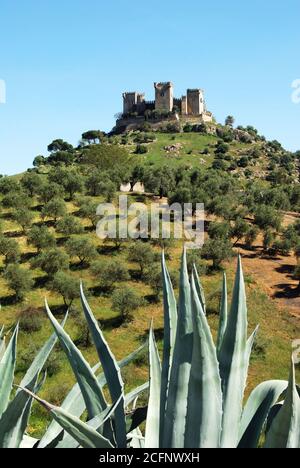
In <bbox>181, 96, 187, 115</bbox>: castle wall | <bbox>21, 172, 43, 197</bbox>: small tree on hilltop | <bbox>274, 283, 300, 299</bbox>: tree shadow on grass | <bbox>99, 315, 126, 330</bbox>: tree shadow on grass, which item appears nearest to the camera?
<bbox>99, 315, 126, 330</bbox>: tree shadow on grass

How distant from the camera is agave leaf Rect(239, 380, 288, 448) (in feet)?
8.93

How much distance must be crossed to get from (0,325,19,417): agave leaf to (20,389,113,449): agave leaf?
37.3 inches

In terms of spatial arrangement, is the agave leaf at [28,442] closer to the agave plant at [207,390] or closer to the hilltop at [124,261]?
the agave plant at [207,390]

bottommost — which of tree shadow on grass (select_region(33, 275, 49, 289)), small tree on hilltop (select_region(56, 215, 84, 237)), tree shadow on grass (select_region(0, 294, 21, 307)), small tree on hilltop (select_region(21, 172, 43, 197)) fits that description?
tree shadow on grass (select_region(0, 294, 21, 307))

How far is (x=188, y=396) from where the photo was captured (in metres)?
2.31

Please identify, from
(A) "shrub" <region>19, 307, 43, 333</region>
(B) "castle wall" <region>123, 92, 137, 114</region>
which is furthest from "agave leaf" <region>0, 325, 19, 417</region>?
(B) "castle wall" <region>123, 92, 137, 114</region>

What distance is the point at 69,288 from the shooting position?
25094 millimetres

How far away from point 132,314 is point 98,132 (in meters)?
84.0

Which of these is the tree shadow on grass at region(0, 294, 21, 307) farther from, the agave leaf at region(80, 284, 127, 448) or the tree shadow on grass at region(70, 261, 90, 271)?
the agave leaf at region(80, 284, 127, 448)

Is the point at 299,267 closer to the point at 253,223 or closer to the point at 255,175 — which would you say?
the point at 253,223

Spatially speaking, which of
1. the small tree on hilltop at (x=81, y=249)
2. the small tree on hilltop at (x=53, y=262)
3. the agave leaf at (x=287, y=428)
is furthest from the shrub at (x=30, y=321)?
the agave leaf at (x=287, y=428)
